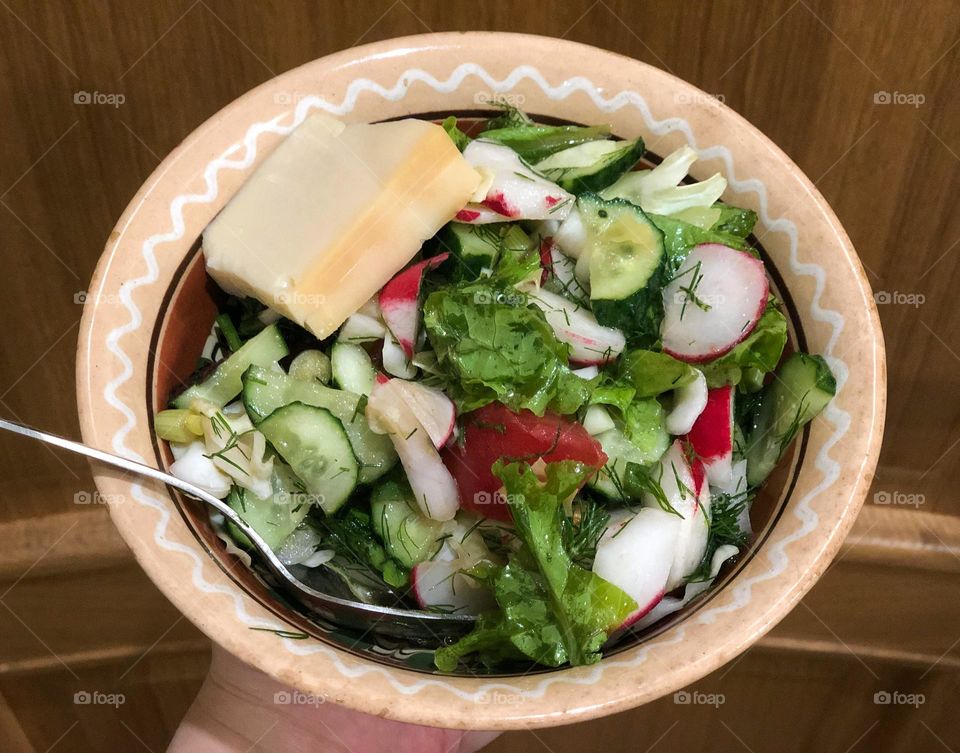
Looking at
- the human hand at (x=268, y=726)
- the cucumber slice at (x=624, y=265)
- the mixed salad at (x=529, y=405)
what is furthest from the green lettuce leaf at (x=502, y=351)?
the human hand at (x=268, y=726)

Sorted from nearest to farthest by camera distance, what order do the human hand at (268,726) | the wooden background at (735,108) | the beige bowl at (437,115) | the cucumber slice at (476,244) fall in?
1. the beige bowl at (437,115)
2. the cucumber slice at (476,244)
3. the human hand at (268,726)
4. the wooden background at (735,108)

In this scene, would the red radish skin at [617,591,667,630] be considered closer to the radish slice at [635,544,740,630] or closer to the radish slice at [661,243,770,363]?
the radish slice at [635,544,740,630]

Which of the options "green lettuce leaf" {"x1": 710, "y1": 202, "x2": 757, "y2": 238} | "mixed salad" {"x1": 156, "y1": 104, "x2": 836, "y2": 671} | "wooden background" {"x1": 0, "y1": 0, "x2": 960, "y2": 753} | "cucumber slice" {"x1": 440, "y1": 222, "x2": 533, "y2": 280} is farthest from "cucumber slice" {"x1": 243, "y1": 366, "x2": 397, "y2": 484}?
"wooden background" {"x1": 0, "y1": 0, "x2": 960, "y2": 753}

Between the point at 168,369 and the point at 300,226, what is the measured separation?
0.30m

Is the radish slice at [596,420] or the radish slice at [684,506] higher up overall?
the radish slice at [596,420]

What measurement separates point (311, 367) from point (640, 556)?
54 centimetres

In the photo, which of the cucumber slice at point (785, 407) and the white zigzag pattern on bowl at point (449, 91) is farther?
the cucumber slice at point (785, 407)

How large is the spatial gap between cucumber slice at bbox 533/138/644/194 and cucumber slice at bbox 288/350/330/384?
0.43m

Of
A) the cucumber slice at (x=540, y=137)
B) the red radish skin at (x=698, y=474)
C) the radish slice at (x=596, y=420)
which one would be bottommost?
the red radish skin at (x=698, y=474)

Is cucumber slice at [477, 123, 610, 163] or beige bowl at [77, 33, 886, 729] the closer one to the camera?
beige bowl at [77, 33, 886, 729]

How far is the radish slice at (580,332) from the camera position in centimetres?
123

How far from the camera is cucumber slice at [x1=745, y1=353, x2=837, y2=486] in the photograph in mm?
1187

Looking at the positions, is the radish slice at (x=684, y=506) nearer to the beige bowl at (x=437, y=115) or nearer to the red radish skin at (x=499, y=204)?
the beige bowl at (x=437, y=115)

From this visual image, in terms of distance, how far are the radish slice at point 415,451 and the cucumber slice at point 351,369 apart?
1.7 inches
